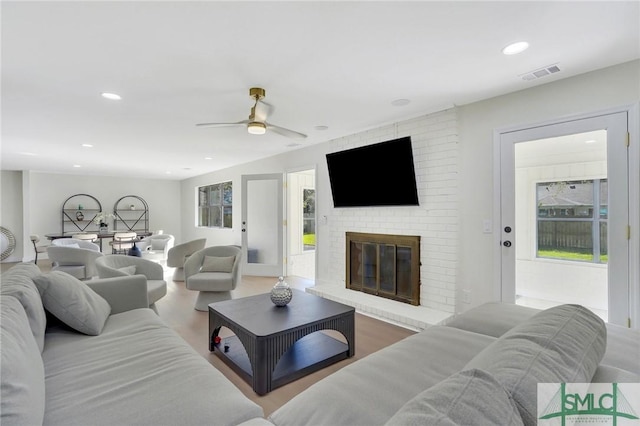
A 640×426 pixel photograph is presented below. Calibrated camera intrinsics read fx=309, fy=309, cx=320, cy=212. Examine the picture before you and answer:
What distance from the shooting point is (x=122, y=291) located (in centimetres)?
252

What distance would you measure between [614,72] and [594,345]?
8.21 ft

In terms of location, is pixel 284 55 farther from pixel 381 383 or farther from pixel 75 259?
pixel 75 259

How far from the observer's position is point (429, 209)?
12.0 feet

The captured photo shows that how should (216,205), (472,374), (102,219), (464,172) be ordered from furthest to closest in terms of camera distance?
(102,219) < (216,205) < (464,172) < (472,374)

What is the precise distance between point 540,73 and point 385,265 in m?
2.58

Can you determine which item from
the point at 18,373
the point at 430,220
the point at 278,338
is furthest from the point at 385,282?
the point at 18,373

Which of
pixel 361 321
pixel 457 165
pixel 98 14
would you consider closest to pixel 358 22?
pixel 98 14

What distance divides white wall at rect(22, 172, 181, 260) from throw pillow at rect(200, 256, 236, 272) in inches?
255

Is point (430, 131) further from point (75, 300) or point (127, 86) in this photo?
point (75, 300)

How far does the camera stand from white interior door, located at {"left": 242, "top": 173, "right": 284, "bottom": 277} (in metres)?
6.03

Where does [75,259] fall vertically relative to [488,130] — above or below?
below

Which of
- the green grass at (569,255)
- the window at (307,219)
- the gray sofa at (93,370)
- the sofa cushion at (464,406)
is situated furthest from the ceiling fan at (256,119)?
the window at (307,219)

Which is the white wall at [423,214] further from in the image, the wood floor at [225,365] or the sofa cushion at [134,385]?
the sofa cushion at [134,385]

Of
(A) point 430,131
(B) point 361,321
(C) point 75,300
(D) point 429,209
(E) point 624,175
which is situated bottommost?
(B) point 361,321
